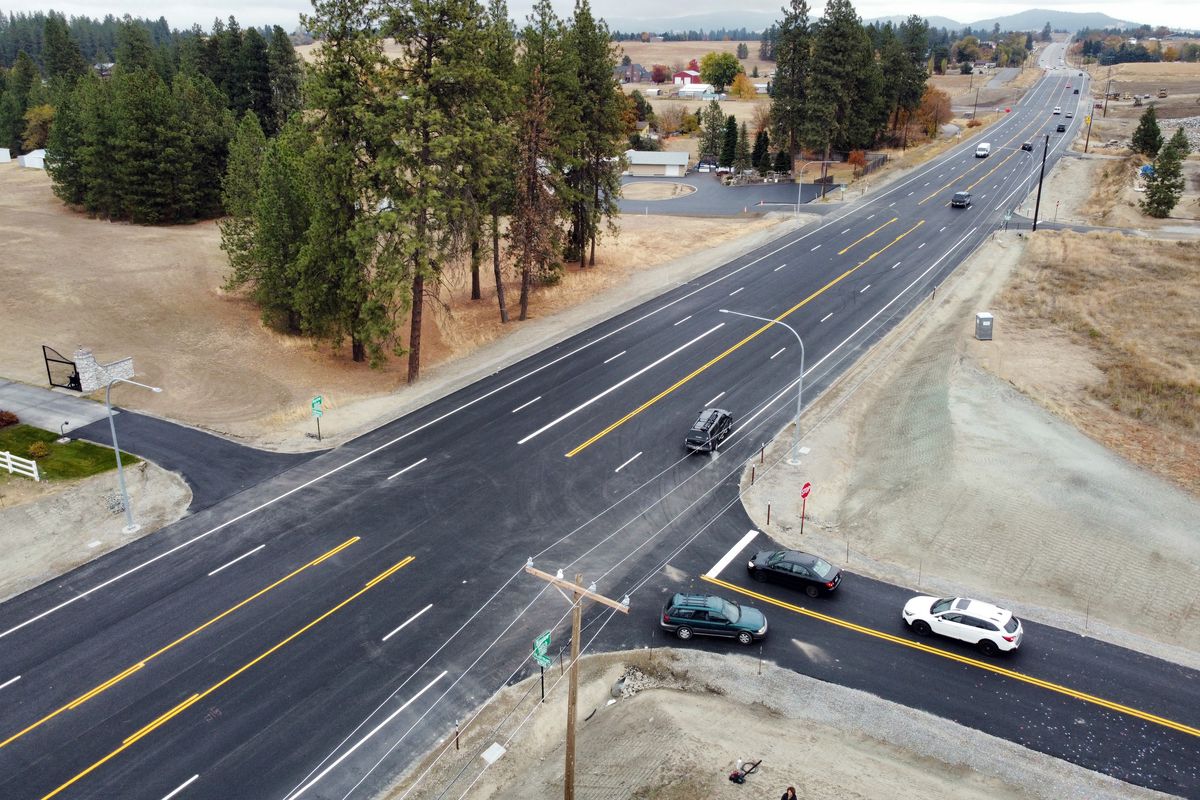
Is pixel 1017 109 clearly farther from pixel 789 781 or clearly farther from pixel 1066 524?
pixel 789 781

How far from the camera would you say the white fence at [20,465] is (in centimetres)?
3472

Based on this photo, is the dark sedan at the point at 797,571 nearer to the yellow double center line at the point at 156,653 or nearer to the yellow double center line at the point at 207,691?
the yellow double center line at the point at 207,691

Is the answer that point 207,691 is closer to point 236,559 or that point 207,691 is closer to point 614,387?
point 236,559

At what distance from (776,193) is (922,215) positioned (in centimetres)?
2088

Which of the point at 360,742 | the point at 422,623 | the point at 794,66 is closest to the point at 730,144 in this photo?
the point at 794,66

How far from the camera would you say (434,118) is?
136ft

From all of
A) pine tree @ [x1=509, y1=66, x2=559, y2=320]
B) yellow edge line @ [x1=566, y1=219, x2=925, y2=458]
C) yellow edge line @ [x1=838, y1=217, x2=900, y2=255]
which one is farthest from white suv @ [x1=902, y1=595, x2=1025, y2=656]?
yellow edge line @ [x1=838, y1=217, x2=900, y2=255]

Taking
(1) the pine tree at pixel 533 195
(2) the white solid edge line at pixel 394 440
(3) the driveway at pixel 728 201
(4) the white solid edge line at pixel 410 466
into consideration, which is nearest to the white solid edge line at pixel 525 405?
(2) the white solid edge line at pixel 394 440

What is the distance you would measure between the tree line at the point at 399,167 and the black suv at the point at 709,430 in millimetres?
16486

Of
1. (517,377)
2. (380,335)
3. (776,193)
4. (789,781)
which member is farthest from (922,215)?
(789,781)

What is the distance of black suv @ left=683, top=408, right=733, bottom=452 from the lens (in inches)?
1463

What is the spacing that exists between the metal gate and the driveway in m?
60.3

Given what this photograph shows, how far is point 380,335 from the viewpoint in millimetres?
45250

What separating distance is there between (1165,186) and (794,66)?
42.5 m
